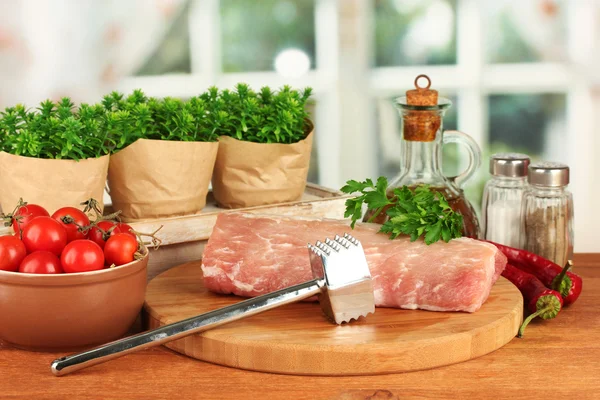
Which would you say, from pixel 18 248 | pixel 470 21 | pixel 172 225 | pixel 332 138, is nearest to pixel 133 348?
pixel 18 248

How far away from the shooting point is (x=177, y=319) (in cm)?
134

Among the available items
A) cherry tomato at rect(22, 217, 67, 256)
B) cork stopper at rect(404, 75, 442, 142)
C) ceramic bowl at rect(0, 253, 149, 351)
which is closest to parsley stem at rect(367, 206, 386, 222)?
cork stopper at rect(404, 75, 442, 142)

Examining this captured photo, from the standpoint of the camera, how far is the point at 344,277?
4.23 feet

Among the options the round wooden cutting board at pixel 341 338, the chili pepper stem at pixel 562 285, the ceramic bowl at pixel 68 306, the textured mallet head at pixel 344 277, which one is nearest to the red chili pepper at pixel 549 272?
the chili pepper stem at pixel 562 285

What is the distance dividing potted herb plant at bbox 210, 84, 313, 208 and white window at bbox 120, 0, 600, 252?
2.97 ft

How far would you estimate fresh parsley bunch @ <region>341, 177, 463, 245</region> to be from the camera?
4.66 feet

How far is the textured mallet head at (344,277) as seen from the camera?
129cm

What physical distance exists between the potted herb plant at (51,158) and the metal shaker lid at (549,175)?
2.66 ft

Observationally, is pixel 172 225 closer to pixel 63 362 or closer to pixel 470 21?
pixel 63 362

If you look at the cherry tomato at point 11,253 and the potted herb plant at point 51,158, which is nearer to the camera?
the cherry tomato at point 11,253

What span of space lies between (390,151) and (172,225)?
119 cm

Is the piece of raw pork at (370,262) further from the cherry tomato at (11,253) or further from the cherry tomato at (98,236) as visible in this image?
the cherry tomato at (11,253)

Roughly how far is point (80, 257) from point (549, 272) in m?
0.88

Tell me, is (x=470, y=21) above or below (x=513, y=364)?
above
